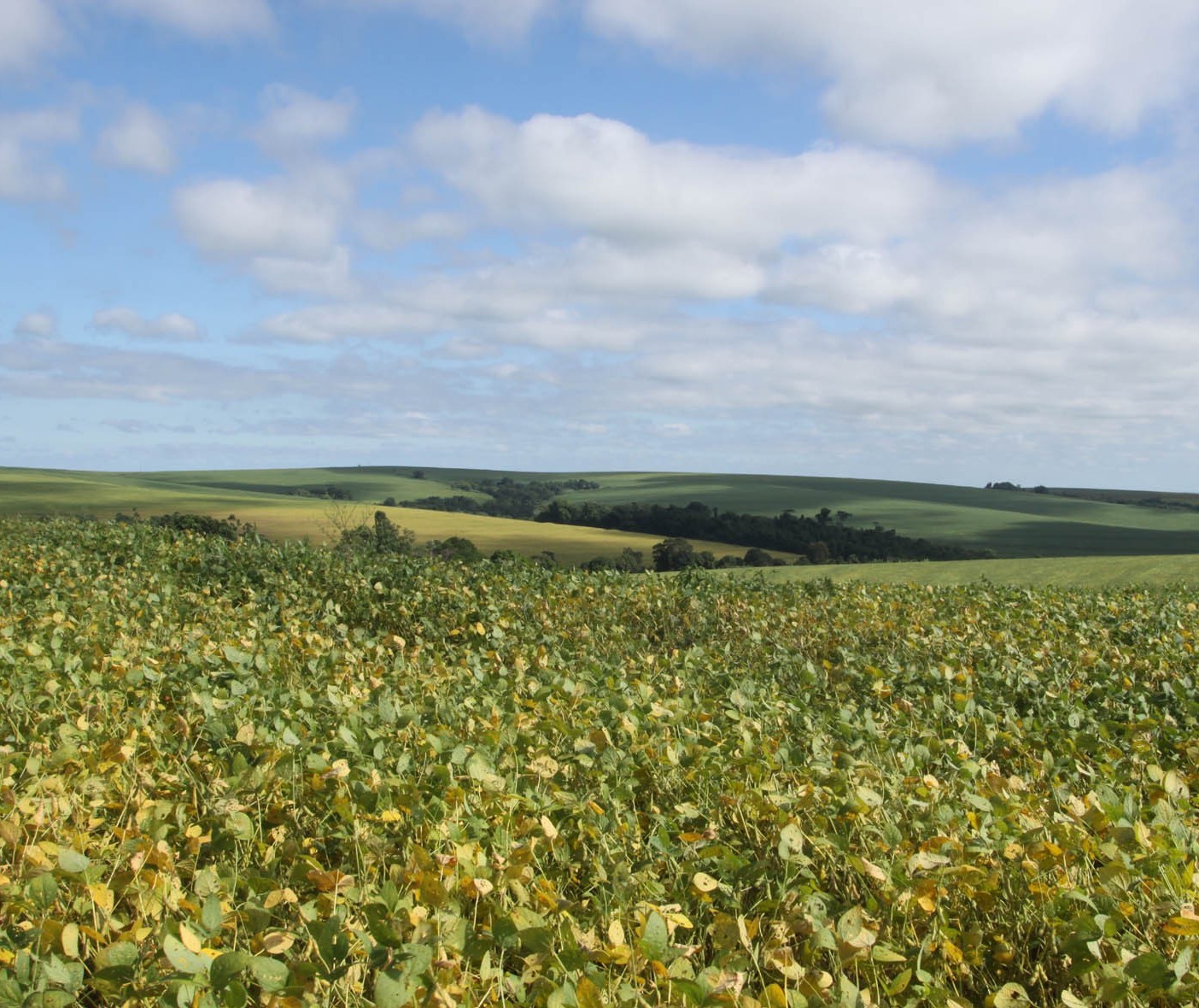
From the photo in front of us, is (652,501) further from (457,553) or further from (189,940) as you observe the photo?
(189,940)

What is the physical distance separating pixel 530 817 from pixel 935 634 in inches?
241

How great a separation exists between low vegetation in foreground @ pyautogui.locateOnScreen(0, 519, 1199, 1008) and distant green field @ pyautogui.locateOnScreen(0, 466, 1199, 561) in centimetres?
2666

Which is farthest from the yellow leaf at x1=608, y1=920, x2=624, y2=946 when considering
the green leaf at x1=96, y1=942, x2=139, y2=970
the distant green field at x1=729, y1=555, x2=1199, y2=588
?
the distant green field at x1=729, y1=555, x2=1199, y2=588

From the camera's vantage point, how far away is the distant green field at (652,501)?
172 ft

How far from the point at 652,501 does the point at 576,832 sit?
87061 mm

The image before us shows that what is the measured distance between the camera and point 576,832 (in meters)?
3.90

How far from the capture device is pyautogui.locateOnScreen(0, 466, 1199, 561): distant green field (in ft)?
172

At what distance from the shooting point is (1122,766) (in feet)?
17.5

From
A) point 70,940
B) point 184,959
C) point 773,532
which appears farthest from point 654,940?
point 773,532

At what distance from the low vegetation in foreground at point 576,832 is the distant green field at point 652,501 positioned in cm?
2666

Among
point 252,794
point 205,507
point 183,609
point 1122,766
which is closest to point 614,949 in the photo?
point 252,794

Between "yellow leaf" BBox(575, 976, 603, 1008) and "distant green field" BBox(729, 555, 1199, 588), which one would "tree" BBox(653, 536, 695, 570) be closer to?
"distant green field" BBox(729, 555, 1199, 588)

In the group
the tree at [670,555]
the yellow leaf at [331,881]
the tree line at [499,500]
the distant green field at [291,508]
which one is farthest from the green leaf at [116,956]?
the tree line at [499,500]

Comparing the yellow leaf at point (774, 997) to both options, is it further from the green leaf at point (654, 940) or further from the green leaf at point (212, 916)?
the green leaf at point (212, 916)
